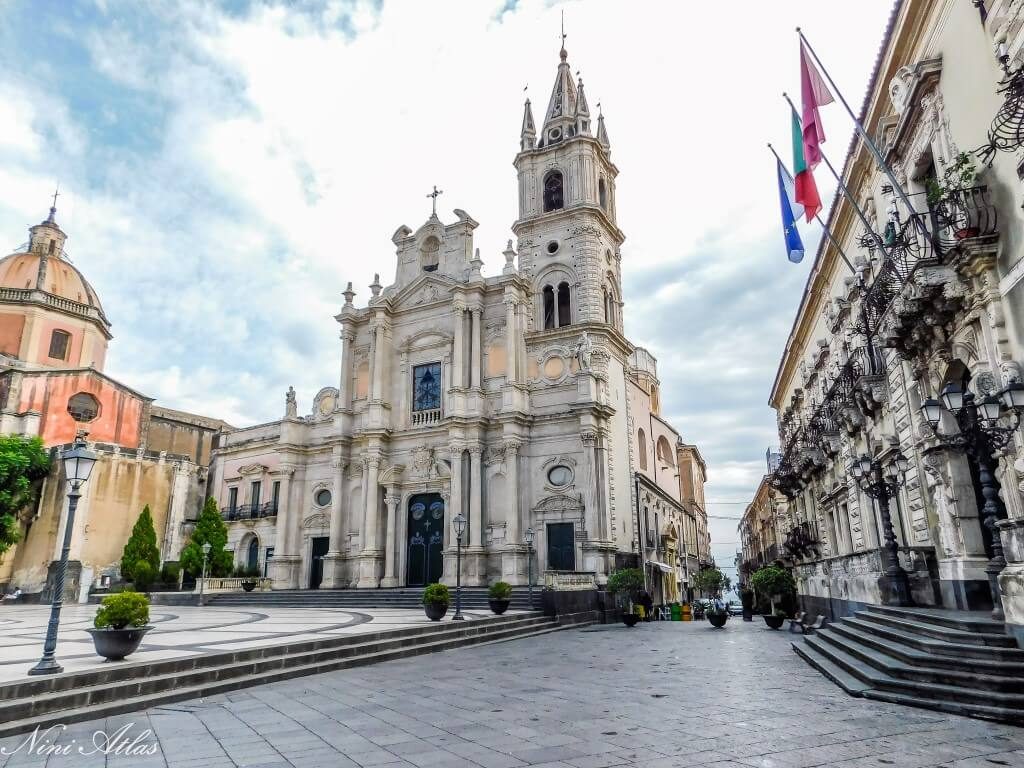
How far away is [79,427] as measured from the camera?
122 ft

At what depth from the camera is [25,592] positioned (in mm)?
31641

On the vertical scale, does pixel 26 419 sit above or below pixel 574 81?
below

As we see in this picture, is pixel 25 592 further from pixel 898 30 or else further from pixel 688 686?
pixel 898 30

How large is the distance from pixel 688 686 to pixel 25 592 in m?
35.0

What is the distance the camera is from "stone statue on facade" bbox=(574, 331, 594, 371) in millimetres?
28233

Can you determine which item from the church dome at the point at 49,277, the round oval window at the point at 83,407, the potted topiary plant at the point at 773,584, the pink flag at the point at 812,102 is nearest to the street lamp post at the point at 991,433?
the pink flag at the point at 812,102

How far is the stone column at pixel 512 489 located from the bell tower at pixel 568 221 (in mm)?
6849

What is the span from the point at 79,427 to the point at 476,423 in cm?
2473

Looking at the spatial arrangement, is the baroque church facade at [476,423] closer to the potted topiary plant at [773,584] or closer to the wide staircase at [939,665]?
the potted topiary plant at [773,584]

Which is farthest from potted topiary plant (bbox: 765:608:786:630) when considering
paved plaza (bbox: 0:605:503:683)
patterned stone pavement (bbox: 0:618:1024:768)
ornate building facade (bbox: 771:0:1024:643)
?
patterned stone pavement (bbox: 0:618:1024:768)

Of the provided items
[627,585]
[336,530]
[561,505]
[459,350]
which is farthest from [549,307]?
[336,530]

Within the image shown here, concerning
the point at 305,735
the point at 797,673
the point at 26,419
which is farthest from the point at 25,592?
the point at 797,673

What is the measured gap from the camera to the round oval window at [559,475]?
90.4ft

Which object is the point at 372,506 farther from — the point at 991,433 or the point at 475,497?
the point at 991,433
